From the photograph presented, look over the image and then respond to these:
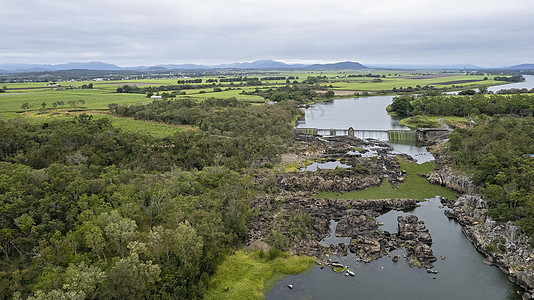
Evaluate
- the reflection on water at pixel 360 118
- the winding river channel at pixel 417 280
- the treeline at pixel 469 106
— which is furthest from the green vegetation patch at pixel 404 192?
the treeline at pixel 469 106

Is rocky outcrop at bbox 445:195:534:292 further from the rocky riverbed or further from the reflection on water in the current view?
the reflection on water

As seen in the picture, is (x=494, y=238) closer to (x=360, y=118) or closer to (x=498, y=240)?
(x=498, y=240)

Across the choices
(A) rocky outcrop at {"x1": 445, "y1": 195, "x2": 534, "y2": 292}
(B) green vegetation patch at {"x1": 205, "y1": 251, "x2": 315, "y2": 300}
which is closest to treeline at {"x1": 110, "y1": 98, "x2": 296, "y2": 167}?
(B) green vegetation patch at {"x1": 205, "y1": 251, "x2": 315, "y2": 300}

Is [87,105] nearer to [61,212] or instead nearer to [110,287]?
[61,212]

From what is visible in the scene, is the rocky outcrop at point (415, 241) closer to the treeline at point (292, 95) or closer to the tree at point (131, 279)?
the tree at point (131, 279)

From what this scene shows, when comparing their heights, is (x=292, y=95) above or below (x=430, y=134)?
above

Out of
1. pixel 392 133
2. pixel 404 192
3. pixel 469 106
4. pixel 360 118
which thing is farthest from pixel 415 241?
pixel 360 118

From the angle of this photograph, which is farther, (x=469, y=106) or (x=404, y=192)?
(x=469, y=106)
